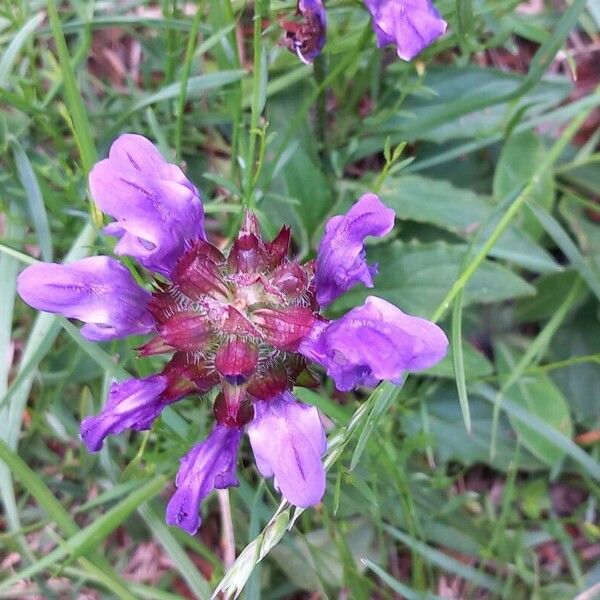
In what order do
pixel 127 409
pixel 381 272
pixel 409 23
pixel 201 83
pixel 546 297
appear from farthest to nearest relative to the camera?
pixel 546 297 → pixel 381 272 → pixel 201 83 → pixel 409 23 → pixel 127 409

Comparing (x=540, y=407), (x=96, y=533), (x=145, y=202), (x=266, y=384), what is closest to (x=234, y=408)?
(x=266, y=384)

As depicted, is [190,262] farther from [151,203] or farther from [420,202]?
[420,202]

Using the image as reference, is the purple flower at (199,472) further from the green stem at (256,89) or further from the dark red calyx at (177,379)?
the green stem at (256,89)

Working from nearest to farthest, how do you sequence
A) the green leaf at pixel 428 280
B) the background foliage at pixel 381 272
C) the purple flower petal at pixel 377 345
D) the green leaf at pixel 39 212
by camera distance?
the purple flower petal at pixel 377 345 → the green leaf at pixel 39 212 → the background foliage at pixel 381 272 → the green leaf at pixel 428 280

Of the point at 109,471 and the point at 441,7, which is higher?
the point at 441,7

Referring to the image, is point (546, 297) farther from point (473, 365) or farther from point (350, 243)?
point (350, 243)

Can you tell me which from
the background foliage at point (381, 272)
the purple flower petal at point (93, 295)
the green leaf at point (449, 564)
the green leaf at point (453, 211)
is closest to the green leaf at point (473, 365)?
the background foliage at point (381, 272)

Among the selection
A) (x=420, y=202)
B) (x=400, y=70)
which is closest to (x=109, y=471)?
(x=420, y=202)
